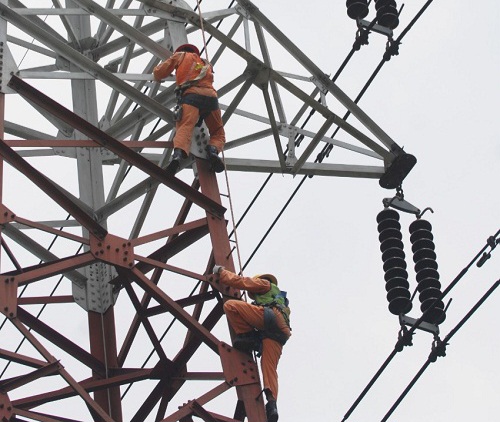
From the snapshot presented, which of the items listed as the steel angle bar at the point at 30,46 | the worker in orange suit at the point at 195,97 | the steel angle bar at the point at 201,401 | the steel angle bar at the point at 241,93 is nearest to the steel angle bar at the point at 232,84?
the steel angle bar at the point at 241,93

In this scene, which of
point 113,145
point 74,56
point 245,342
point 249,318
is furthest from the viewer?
point 74,56

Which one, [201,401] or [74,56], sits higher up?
[74,56]

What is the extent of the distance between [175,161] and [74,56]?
→ 1.62m

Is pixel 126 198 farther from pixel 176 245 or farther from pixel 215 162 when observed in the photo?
pixel 215 162

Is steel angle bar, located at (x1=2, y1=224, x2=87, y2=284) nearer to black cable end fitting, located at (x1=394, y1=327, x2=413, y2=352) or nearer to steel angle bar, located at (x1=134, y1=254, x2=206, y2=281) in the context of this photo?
steel angle bar, located at (x1=134, y1=254, x2=206, y2=281)

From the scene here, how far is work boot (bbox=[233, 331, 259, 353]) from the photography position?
14.8m

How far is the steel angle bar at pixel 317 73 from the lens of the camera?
17.6 metres

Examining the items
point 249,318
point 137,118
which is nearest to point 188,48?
point 137,118

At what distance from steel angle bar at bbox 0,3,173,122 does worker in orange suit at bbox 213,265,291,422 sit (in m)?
2.22

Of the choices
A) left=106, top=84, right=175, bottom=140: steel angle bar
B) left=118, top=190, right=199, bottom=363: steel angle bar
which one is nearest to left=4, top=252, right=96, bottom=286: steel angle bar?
left=118, top=190, right=199, bottom=363: steel angle bar

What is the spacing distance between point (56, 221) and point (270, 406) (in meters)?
4.85

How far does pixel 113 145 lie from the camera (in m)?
15.4

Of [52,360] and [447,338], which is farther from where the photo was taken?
[447,338]

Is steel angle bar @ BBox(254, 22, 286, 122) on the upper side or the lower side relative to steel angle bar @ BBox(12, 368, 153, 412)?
upper
